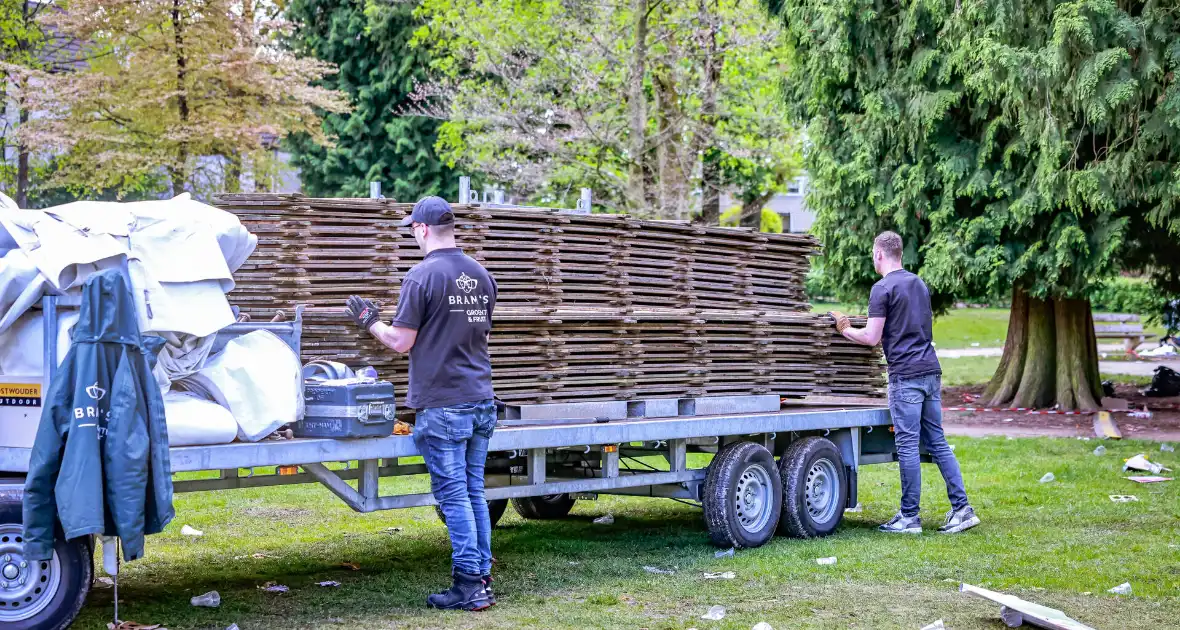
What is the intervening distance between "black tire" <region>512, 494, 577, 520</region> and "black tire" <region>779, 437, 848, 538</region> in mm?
2006

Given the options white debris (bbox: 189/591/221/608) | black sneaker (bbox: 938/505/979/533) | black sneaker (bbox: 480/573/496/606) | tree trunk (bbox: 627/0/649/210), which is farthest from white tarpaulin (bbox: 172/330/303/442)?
tree trunk (bbox: 627/0/649/210)

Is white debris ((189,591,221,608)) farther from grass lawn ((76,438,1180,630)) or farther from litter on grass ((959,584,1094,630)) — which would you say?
litter on grass ((959,584,1094,630))

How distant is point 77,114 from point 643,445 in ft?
43.0

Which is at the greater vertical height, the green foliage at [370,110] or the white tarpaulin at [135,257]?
the green foliage at [370,110]

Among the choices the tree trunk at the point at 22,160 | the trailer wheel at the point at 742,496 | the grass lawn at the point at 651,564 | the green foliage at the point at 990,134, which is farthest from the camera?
the tree trunk at the point at 22,160

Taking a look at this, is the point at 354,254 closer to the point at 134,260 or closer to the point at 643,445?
the point at 134,260

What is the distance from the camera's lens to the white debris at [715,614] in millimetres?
6832

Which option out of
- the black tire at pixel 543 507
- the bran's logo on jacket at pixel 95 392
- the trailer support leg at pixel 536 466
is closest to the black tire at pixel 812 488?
the black tire at pixel 543 507

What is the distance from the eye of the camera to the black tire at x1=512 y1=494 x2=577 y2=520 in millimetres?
10734

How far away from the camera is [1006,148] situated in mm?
17688

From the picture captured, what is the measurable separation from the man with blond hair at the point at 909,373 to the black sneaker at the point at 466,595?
403 centimetres

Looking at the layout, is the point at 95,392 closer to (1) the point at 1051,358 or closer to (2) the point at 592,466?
(2) the point at 592,466

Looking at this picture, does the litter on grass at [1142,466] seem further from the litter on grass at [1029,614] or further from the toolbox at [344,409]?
the toolbox at [344,409]

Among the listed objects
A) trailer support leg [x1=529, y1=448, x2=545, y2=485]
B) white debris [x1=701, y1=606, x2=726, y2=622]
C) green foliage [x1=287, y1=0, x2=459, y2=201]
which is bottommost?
white debris [x1=701, y1=606, x2=726, y2=622]
